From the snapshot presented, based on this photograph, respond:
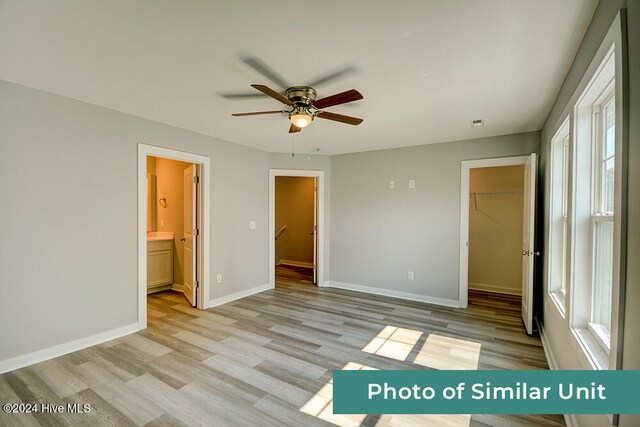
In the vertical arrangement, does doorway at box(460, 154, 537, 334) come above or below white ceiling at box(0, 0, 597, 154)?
below

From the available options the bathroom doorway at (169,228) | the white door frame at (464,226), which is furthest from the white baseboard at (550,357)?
the bathroom doorway at (169,228)

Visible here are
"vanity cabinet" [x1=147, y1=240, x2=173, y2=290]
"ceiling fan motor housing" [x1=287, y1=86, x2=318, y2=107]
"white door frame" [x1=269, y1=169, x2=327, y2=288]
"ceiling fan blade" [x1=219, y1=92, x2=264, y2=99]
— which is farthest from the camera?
"white door frame" [x1=269, y1=169, x2=327, y2=288]

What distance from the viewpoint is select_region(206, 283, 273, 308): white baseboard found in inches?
161

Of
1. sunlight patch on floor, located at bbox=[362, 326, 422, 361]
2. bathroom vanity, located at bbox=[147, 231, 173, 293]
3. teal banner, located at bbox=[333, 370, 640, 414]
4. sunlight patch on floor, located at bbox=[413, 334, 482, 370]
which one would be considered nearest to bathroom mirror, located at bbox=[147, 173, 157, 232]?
bathroom vanity, located at bbox=[147, 231, 173, 293]

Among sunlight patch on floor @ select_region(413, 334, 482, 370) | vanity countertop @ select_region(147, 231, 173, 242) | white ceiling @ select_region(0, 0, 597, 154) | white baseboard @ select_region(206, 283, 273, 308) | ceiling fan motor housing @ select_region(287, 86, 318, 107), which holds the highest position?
white ceiling @ select_region(0, 0, 597, 154)

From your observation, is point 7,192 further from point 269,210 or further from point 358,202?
point 358,202

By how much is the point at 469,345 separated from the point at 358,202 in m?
2.72

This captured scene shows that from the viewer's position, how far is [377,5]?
146 cm

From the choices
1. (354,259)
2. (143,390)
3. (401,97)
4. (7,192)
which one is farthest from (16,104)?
(354,259)

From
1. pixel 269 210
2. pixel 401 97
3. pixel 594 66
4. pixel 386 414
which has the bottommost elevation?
pixel 386 414

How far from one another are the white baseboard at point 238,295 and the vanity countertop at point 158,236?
1556 millimetres

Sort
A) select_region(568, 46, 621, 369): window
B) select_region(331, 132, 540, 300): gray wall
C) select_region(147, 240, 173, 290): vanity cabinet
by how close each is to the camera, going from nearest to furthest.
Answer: select_region(568, 46, 621, 369): window < select_region(331, 132, 540, 300): gray wall < select_region(147, 240, 173, 290): vanity cabinet

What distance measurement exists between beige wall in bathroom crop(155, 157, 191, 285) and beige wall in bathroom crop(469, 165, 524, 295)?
5.09 meters

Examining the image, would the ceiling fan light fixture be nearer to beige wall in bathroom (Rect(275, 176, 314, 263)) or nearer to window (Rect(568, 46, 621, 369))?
window (Rect(568, 46, 621, 369))
